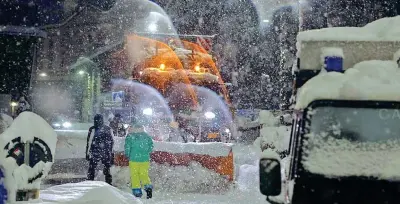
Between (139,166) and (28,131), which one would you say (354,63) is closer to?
(28,131)

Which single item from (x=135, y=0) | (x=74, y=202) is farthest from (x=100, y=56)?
(x=74, y=202)

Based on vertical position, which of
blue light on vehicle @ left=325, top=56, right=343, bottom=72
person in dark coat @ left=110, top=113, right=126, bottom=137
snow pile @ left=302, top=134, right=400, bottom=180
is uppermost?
blue light on vehicle @ left=325, top=56, right=343, bottom=72

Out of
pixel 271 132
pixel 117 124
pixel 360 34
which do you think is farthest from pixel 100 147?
pixel 360 34

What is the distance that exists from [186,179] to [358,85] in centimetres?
826

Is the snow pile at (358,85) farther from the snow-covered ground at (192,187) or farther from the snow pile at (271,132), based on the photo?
the snow-covered ground at (192,187)

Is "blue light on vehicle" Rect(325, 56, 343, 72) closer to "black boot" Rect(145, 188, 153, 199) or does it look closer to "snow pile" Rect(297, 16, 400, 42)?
"snow pile" Rect(297, 16, 400, 42)

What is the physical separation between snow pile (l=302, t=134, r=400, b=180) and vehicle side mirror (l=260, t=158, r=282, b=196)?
20 centimetres

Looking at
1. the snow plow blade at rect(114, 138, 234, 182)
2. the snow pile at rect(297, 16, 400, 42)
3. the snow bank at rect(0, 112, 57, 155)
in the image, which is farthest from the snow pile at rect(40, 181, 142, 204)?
the snow plow blade at rect(114, 138, 234, 182)

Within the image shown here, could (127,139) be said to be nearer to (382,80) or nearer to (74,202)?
(74,202)

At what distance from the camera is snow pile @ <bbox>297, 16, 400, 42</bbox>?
3781 millimetres

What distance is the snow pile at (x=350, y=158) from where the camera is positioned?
10.6ft

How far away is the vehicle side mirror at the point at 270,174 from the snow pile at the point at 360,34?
108 centimetres

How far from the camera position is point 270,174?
10.5ft

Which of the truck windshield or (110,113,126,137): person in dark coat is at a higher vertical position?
the truck windshield
